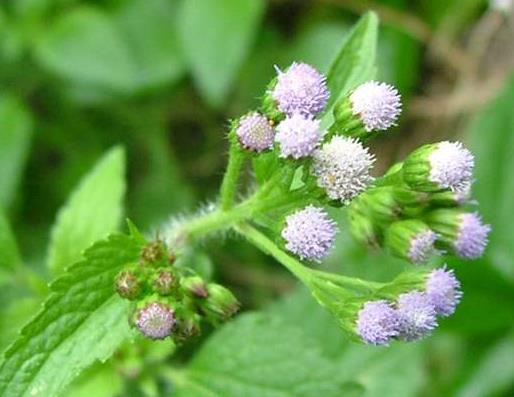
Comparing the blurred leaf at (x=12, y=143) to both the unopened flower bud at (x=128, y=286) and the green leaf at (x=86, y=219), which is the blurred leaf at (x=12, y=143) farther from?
the unopened flower bud at (x=128, y=286)

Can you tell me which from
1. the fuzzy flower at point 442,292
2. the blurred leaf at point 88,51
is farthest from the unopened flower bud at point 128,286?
the blurred leaf at point 88,51

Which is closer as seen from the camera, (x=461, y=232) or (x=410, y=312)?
(x=410, y=312)

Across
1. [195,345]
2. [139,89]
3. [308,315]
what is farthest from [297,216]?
[139,89]

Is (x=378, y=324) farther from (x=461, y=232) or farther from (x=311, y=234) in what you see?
(x=461, y=232)

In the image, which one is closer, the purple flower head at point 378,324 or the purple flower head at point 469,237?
the purple flower head at point 378,324

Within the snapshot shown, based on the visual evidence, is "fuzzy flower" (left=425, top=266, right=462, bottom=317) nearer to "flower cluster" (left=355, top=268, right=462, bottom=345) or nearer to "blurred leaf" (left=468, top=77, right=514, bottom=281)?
"flower cluster" (left=355, top=268, right=462, bottom=345)

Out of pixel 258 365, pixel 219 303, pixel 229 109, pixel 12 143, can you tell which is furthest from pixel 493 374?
pixel 12 143
